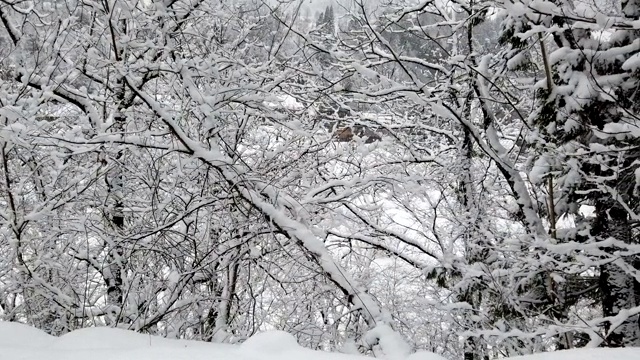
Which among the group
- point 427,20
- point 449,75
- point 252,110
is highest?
point 427,20

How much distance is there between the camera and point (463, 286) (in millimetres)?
5863

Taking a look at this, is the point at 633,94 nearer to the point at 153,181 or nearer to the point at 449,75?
the point at 449,75

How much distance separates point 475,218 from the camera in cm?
706

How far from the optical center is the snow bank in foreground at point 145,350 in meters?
2.16

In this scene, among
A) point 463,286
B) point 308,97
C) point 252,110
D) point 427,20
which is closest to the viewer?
point 252,110

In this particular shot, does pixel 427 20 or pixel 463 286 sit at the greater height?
pixel 427 20

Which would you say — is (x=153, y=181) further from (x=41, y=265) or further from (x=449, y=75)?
(x=449, y=75)

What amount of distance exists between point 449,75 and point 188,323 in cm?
496

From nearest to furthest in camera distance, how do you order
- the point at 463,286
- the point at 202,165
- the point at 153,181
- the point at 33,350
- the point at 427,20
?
the point at 33,350 → the point at 202,165 → the point at 153,181 → the point at 463,286 → the point at 427,20

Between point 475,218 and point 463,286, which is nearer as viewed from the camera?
point 463,286

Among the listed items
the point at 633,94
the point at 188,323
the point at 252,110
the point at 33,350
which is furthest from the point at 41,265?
the point at 633,94

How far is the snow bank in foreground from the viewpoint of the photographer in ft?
7.07

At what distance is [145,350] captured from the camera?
92.9 inches

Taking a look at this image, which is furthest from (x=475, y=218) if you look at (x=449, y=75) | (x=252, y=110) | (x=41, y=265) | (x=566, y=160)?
(x=41, y=265)
